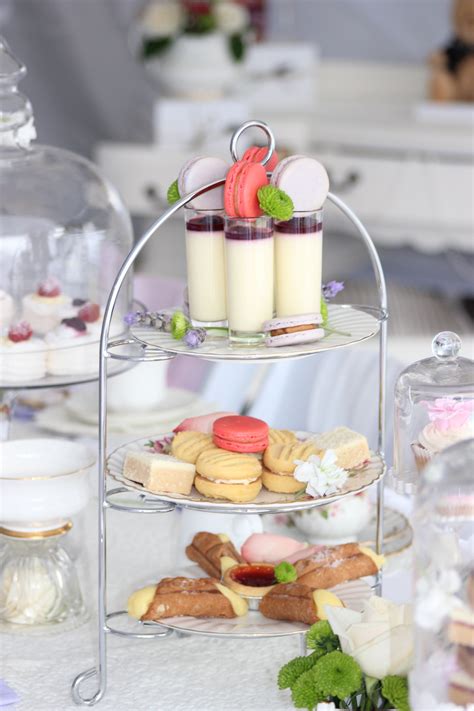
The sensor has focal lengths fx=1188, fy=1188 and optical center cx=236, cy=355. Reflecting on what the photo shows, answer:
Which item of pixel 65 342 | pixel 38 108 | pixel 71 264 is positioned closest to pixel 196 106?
pixel 38 108

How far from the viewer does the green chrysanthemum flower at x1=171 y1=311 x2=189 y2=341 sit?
3.51 ft

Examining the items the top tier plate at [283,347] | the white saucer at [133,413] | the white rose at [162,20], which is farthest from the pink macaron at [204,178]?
the white rose at [162,20]

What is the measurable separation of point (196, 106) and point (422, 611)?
2.74 metres

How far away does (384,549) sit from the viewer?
4.33 feet

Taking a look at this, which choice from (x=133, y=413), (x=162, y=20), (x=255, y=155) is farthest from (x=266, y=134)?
(x=162, y=20)

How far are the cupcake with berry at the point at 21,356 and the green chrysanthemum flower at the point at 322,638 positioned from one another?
1.73ft

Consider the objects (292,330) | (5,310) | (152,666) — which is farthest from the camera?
(5,310)

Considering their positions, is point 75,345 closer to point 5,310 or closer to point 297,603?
point 5,310

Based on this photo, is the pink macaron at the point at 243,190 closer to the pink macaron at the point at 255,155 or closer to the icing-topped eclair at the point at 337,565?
the pink macaron at the point at 255,155

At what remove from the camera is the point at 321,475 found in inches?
41.8

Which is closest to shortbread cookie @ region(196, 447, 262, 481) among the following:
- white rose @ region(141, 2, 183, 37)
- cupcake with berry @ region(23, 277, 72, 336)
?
cupcake with berry @ region(23, 277, 72, 336)

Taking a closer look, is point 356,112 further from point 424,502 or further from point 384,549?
point 424,502

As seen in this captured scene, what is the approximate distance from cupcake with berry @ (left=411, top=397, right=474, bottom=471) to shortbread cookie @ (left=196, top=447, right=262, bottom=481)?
0.52 ft

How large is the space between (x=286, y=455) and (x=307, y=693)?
23 cm
